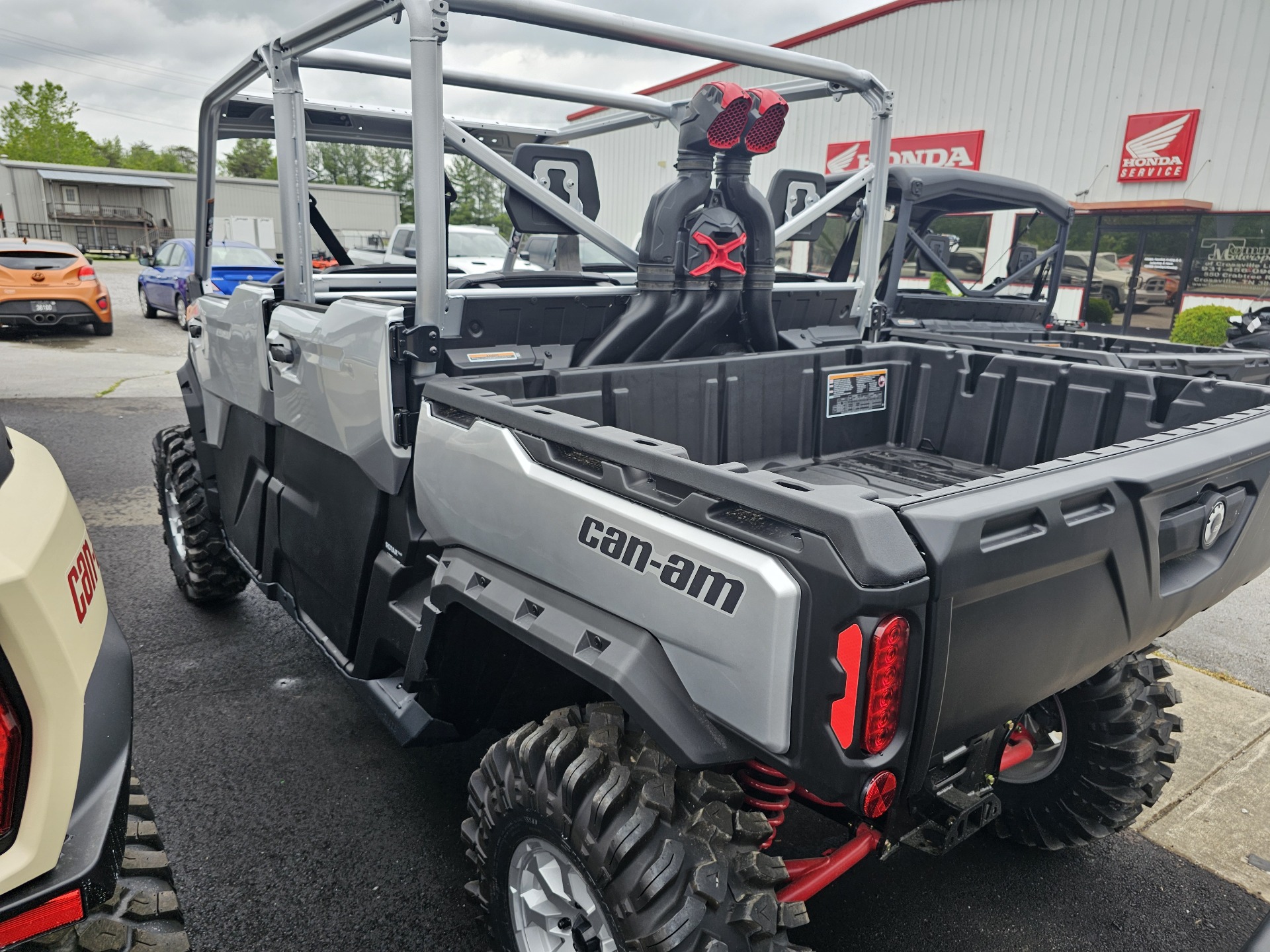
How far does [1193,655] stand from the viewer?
4.42 m

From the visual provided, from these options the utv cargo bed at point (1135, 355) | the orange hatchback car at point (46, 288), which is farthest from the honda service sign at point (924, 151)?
the orange hatchback car at point (46, 288)

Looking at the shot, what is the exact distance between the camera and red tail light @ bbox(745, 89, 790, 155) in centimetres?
291

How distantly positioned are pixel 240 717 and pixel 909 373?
116 inches

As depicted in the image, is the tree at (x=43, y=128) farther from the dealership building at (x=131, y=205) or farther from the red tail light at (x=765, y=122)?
the red tail light at (x=765, y=122)

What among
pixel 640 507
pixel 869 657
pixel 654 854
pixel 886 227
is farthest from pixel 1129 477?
pixel 886 227

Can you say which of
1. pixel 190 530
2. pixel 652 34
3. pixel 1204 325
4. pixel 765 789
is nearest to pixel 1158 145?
pixel 1204 325

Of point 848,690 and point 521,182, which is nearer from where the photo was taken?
point 848,690

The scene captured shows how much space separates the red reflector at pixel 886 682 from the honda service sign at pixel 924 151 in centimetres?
1766

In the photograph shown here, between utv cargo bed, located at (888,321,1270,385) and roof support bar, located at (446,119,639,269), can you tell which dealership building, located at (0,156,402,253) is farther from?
roof support bar, located at (446,119,639,269)

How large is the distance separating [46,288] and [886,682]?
16493 mm

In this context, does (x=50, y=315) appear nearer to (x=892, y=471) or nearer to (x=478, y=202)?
(x=892, y=471)

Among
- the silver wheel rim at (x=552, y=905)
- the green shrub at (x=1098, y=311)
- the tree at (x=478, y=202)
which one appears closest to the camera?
the silver wheel rim at (x=552, y=905)

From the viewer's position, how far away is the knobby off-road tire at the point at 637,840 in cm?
169

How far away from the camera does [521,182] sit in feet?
8.87
